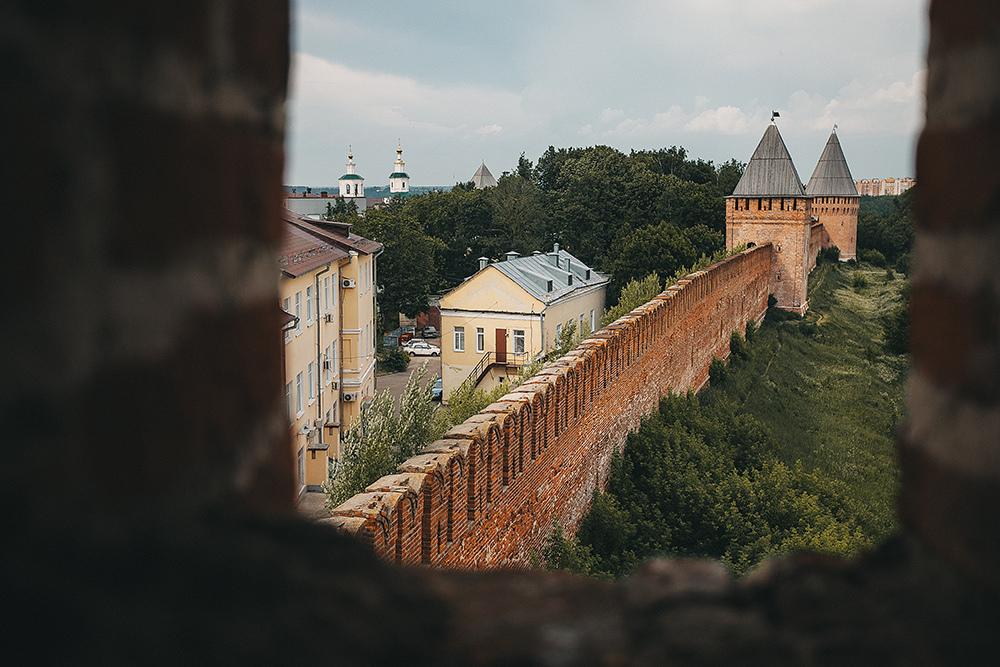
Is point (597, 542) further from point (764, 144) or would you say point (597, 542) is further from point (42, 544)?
point (764, 144)

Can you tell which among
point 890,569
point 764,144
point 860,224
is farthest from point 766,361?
point 860,224

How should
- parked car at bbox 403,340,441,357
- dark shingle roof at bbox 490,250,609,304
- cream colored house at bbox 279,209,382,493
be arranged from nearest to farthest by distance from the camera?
cream colored house at bbox 279,209,382,493 < dark shingle roof at bbox 490,250,609,304 < parked car at bbox 403,340,441,357

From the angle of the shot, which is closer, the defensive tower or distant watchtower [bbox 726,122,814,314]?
distant watchtower [bbox 726,122,814,314]

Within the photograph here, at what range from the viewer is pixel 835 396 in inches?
920

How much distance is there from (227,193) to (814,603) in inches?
34.6

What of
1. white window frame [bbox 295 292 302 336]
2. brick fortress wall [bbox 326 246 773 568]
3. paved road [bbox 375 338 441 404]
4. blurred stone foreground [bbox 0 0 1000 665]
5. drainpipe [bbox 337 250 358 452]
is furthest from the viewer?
paved road [bbox 375 338 441 404]

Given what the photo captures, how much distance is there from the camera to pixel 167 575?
84 cm

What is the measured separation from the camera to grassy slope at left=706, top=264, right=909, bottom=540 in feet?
56.0

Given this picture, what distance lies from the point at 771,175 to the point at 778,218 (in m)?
1.75

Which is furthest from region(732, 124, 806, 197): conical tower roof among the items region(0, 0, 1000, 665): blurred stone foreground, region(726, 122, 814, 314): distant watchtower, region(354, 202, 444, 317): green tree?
region(0, 0, 1000, 665): blurred stone foreground

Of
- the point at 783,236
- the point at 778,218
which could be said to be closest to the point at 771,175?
the point at 778,218

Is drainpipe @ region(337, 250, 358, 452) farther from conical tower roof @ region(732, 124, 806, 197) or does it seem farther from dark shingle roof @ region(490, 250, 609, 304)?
conical tower roof @ region(732, 124, 806, 197)

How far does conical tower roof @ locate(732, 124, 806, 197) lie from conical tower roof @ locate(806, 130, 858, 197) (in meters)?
22.8

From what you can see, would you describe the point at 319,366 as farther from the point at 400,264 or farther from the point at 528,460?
the point at 400,264
